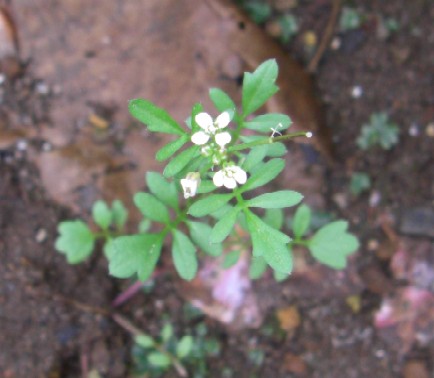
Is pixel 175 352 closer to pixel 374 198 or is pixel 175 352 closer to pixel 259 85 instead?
pixel 374 198

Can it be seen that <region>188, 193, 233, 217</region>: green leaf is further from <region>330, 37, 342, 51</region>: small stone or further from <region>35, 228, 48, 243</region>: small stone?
<region>330, 37, 342, 51</region>: small stone

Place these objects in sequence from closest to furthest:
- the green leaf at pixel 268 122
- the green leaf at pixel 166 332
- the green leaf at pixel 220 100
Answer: the green leaf at pixel 268 122 → the green leaf at pixel 220 100 → the green leaf at pixel 166 332

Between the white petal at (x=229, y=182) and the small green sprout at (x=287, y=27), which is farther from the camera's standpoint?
the small green sprout at (x=287, y=27)

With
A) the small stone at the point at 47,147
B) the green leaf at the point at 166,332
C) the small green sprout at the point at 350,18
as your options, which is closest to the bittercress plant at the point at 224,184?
the green leaf at the point at 166,332

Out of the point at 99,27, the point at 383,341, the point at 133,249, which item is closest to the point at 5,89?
the point at 99,27

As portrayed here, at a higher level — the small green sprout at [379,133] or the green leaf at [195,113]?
the green leaf at [195,113]

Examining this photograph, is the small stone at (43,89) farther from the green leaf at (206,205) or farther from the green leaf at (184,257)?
the green leaf at (206,205)

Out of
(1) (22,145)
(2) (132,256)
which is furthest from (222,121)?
(1) (22,145)

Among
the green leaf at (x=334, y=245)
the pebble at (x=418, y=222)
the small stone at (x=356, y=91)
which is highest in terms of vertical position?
the small stone at (x=356, y=91)

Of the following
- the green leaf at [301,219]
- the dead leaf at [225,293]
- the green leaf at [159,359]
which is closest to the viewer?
the green leaf at [301,219]

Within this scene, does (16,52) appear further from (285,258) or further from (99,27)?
(285,258)
